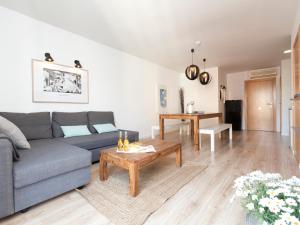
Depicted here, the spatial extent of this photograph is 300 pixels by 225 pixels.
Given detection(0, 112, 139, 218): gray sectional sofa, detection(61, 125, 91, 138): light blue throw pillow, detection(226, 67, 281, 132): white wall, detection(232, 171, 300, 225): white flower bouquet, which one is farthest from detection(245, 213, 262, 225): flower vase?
detection(226, 67, 281, 132): white wall

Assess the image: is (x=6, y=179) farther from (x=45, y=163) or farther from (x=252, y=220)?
(x=252, y=220)

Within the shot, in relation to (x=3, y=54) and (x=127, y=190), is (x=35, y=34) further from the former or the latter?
(x=127, y=190)

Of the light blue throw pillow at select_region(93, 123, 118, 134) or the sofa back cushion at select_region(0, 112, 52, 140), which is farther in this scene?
the light blue throw pillow at select_region(93, 123, 118, 134)

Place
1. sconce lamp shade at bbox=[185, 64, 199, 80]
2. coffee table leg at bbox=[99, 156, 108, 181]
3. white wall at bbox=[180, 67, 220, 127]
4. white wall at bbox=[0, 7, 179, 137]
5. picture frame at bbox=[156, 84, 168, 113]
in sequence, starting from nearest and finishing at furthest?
1. coffee table leg at bbox=[99, 156, 108, 181]
2. white wall at bbox=[0, 7, 179, 137]
3. sconce lamp shade at bbox=[185, 64, 199, 80]
4. picture frame at bbox=[156, 84, 168, 113]
5. white wall at bbox=[180, 67, 220, 127]

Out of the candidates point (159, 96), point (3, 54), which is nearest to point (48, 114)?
point (3, 54)

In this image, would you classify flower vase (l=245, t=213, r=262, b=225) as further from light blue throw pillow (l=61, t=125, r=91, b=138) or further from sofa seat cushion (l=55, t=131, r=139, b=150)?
light blue throw pillow (l=61, t=125, r=91, b=138)

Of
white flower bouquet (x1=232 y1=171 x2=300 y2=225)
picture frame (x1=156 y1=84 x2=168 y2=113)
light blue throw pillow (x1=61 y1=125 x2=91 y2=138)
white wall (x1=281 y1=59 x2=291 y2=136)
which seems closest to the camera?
white flower bouquet (x1=232 y1=171 x2=300 y2=225)

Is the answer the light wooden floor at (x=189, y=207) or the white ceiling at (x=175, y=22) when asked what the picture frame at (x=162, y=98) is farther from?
the light wooden floor at (x=189, y=207)

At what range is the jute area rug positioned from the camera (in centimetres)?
138

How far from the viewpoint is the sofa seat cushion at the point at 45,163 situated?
134 cm

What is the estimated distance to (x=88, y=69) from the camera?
340cm

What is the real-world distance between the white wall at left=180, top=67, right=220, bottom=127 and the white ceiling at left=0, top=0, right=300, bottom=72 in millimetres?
1595

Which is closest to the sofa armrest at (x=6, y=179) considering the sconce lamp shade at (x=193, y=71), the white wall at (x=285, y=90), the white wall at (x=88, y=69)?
the white wall at (x=88, y=69)

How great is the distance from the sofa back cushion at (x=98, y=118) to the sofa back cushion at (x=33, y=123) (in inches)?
27.2
